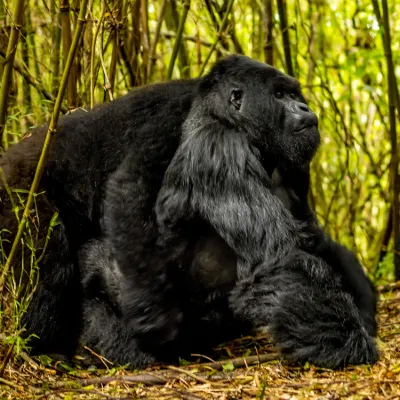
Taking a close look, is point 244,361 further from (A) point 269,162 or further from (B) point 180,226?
(A) point 269,162

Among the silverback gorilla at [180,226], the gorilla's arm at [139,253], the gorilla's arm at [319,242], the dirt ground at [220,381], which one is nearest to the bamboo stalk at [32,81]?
the silverback gorilla at [180,226]

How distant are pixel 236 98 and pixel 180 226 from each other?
87cm

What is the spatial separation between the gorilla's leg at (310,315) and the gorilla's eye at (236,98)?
1061mm

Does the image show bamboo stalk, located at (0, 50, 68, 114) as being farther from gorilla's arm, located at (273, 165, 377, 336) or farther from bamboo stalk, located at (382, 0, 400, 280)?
bamboo stalk, located at (382, 0, 400, 280)

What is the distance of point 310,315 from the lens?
148 inches

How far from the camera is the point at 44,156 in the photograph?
10.6 ft

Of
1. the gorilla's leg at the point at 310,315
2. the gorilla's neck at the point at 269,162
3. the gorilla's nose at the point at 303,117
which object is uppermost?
the gorilla's nose at the point at 303,117

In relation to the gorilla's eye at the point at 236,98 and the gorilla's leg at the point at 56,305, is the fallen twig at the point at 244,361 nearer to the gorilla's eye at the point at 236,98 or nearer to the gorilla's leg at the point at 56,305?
the gorilla's leg at the point at 56,305

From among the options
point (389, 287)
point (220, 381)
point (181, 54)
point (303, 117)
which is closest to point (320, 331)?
point (220, 381)

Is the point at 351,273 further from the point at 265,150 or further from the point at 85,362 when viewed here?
the point at 85,362

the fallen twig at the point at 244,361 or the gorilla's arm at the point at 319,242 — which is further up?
the gorilla's arm at the point at 319,242

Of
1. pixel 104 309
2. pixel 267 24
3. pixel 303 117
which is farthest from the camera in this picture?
pixel 267 24

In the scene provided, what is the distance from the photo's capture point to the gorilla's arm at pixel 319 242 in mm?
4527

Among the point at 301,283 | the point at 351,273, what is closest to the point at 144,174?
the point at 301,283
